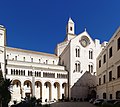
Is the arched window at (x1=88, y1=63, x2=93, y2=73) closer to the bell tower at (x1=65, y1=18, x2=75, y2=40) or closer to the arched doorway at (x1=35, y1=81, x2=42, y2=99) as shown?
the bell tower at (x1=65, y1=18, x2=75, y2=40)

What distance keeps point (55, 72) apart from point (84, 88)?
374 inches

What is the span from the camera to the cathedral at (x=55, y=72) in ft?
181

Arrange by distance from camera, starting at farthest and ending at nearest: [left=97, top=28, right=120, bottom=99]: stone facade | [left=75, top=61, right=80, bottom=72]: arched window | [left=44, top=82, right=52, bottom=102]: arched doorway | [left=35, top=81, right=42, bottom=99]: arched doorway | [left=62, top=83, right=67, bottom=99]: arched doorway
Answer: [left=75, top=61, right=80, bottom=72]: arched window
[left=62, top=83, right=67, bottom=99]: arched doorway
[left=44, top=82, right=52, bottom=102]: arched doorway
[left=35, top=81, right=42, bottom=99]: arched doorway
[left=97, top=28, right=120, bottom=99]: stone facade

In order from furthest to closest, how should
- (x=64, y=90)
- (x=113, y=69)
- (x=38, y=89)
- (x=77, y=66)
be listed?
(x=77, y=66) → (x=64, y=90) → (x=38, y=89) → (x=113, y=69)

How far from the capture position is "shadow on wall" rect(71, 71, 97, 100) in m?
61.6

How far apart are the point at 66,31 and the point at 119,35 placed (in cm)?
4686

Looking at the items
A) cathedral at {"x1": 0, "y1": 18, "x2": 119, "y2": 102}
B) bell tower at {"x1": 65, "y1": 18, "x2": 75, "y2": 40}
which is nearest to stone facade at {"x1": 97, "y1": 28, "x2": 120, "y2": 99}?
cathedral at {"x1": 0, "y1": 18, "x2": 119, "y2": 102}

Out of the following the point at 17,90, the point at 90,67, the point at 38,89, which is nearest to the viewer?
the point at 17,90

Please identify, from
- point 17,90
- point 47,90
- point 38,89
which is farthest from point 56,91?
point 17,90

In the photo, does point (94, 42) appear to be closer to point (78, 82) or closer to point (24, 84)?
point (78, 82)

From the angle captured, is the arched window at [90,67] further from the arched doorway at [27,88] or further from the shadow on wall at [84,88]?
the arched doorway at [27,88]

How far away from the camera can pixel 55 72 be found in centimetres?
6141

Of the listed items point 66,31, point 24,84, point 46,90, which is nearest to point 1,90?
point 24,84

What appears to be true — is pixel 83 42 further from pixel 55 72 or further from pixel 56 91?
pixel 56 91
